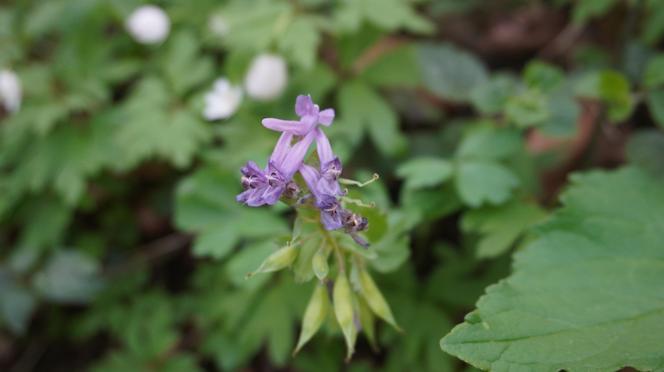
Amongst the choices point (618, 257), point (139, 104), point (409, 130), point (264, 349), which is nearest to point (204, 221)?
point (139, 104)

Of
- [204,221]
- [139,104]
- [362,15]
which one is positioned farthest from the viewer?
[139,104]

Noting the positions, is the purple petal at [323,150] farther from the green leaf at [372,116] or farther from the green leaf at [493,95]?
the green leaf at [372,116]

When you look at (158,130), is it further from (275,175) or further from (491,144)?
(275,175)

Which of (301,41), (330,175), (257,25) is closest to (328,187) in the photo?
(330,175)

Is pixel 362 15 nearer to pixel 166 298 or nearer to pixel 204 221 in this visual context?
pixel 204 221

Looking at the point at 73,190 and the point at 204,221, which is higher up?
the point at 204,221

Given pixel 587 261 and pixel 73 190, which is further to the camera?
pixel 73 190
